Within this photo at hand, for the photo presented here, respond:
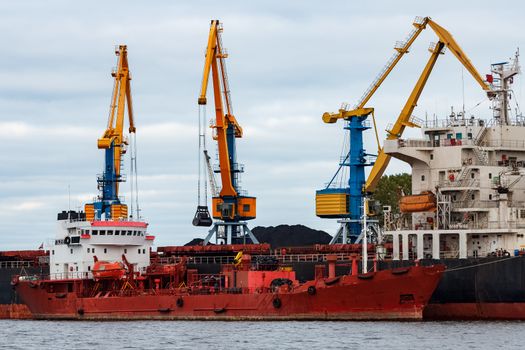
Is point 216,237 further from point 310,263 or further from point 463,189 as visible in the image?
point 463,189

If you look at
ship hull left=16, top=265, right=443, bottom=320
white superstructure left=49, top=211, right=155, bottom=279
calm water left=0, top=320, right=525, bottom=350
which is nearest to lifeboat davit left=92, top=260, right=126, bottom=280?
ship hull left=16, top=265, right=443, bottom=320

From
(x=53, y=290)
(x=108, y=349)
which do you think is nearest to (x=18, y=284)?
(x=53, y=290)

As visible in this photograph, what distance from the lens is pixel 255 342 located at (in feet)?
208

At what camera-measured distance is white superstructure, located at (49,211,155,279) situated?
84625mm

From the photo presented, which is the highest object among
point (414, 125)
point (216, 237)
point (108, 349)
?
point (414, 125)

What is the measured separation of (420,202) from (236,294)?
12.5 metres

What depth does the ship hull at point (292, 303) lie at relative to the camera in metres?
71.6

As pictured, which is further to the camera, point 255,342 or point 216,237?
point 216,237

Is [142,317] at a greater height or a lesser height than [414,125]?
lesser

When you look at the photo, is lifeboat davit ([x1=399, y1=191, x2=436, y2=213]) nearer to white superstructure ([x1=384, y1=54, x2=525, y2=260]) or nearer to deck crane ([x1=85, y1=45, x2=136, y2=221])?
white superstructure ([x1=384, y1=54, x2=525, y2=260])

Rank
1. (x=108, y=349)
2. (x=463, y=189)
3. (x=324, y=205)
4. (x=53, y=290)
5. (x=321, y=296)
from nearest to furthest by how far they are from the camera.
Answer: (x=108, y=349) < (x=321, y=296) < (x=463, y=189) < (x=53, y=290) < (x=324, y=205)

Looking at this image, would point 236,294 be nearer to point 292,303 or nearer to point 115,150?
point 292,303

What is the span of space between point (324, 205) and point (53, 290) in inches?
844

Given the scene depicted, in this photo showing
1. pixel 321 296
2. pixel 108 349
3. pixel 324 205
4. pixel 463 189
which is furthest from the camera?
pixel 324 205
